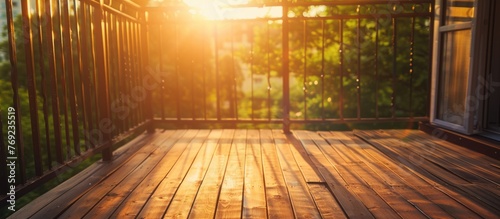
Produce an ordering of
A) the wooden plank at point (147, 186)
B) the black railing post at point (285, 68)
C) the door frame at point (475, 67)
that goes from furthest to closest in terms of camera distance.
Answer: the black railing post at point (285, 68) < the door frame at point (475, 67) < the wooden plank at point (147, 186)

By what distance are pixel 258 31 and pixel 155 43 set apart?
3.38m

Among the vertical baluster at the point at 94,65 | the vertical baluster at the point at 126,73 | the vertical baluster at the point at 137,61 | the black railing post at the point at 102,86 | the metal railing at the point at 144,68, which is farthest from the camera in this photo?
the vertical baluster at the point at 137,61

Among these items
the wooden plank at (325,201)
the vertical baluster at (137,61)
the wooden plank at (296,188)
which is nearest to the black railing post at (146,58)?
the vertical baluster at (137,61)

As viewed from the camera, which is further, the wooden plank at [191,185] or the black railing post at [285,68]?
the black railing post at [285,68]

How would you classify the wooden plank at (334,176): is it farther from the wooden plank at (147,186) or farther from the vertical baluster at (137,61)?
the vertical baluster at (137,61)

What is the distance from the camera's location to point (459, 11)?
3148 mm

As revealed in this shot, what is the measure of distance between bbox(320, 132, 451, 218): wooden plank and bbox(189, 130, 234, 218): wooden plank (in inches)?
33.8

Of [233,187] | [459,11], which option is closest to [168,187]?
[233,187]

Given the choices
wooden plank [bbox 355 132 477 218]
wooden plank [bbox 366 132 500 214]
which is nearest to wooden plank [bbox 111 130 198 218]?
wooden plank [bbox 355 132 477 218]

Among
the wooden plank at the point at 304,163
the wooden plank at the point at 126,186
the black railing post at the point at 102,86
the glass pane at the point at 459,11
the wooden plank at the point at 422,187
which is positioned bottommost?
the wooden plank at the point at 304,163

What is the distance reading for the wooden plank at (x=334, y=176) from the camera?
1.64m

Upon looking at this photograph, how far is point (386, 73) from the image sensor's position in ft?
24.0

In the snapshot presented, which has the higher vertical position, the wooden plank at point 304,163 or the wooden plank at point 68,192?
the wooden plank at point 68,192

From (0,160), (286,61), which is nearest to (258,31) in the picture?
(286,61)
